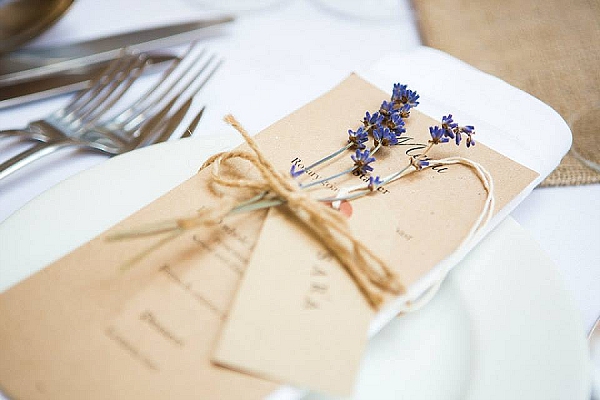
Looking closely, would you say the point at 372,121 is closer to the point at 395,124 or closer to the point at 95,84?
the point at 395,124

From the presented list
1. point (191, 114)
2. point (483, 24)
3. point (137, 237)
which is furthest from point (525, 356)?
point (483, 24)

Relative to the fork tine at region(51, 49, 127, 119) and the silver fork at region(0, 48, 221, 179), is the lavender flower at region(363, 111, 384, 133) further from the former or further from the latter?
the fork tine at region(51, 49, 127, 119)

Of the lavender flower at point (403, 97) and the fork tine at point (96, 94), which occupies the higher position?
the fork tine at point (96, 94)

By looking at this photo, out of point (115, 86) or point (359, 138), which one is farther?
point (115, 86)

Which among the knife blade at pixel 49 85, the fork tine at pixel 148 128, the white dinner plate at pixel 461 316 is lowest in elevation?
the white dinner plate at pixel 461 316

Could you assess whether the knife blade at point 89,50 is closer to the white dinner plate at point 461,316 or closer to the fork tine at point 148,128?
the fork tine at point 148,128

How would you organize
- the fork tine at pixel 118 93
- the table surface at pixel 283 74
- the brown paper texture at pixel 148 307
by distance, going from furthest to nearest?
1. the fork tine at pixel 118 93
2. the table surface at pixel 283 74
3. the brown paper texture at pixel 148 307

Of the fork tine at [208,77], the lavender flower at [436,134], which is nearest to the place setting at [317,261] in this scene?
the lavender flower at [436,134]

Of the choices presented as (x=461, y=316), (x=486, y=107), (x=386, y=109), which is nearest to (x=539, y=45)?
(x=486, y=107)
